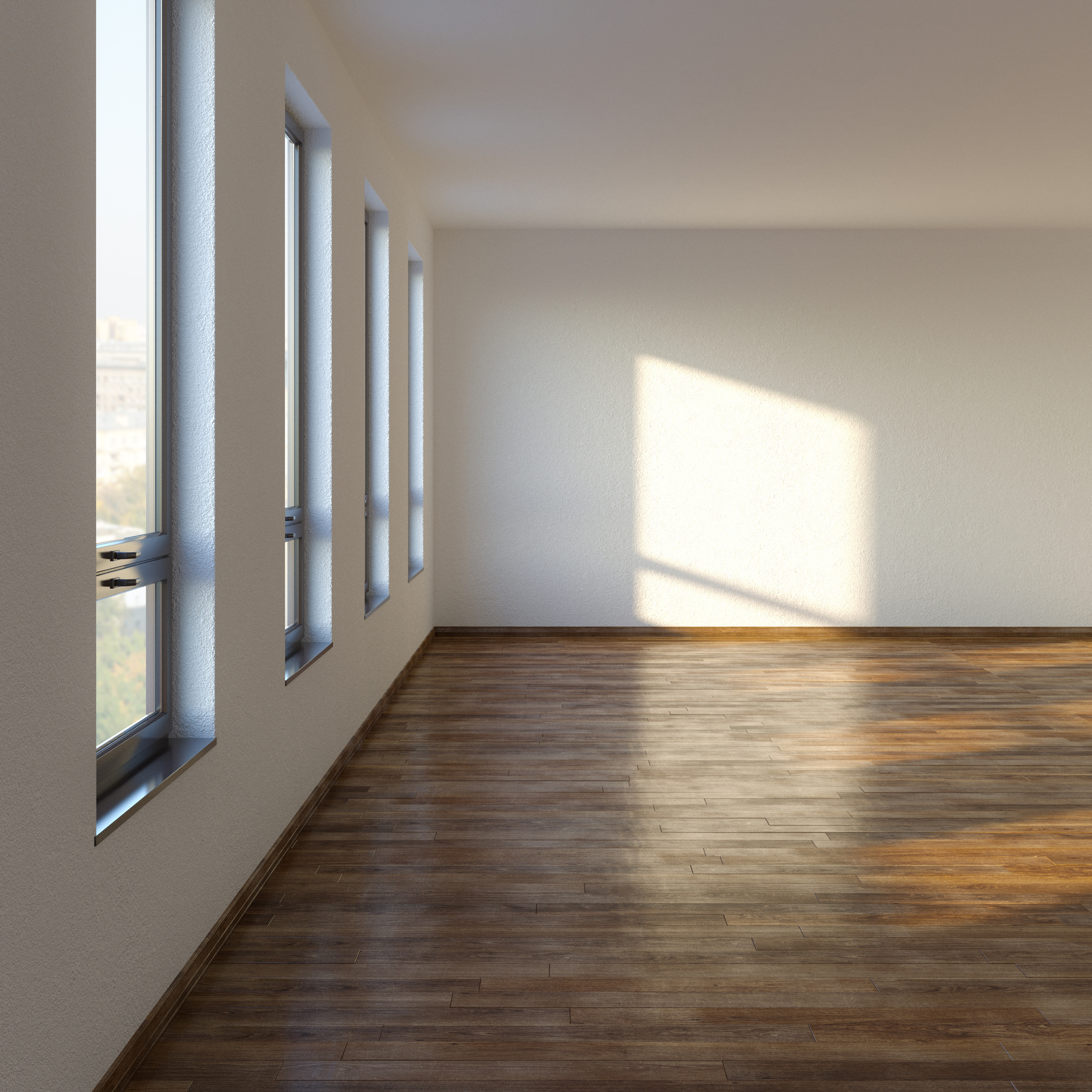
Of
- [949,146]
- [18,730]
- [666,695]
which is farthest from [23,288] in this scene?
[949,146]

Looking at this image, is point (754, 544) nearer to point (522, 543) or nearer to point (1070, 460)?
point (522, 543)

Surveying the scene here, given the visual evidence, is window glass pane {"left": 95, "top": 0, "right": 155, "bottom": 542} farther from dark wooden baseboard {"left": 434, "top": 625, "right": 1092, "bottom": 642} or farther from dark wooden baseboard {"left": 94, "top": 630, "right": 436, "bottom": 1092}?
dark wooden baseboard {"left": 434, "top": 625, "right": 1092, "bottom": 642}

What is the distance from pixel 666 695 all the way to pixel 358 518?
7.18ft

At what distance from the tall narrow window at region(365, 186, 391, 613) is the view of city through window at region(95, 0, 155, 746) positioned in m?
2.86

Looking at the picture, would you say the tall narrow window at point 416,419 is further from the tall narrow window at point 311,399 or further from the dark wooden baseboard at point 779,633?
the tall narrow window at point 311,399

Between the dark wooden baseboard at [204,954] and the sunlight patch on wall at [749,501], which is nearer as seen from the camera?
the dark wooden baseboard at [204,954]

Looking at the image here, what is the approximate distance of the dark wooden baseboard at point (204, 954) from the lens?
2094 millimetres

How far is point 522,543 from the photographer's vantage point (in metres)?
7.99

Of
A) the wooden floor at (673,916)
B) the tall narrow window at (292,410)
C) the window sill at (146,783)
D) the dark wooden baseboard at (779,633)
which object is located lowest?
the wooden floor at (673,916)

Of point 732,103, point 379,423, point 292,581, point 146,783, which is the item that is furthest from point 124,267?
point 732,103

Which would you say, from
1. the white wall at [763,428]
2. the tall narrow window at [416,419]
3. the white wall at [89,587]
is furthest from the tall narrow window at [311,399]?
the white wall at [763,428]

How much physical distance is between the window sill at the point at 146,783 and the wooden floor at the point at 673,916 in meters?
0.56

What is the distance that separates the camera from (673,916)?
292cm

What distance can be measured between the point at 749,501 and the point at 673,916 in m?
5.34
